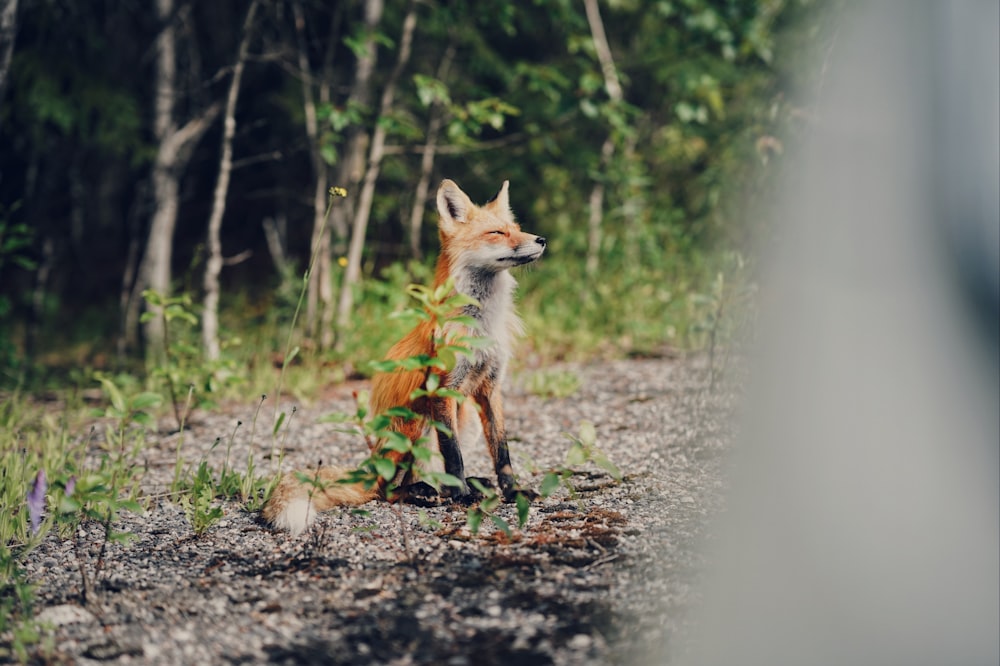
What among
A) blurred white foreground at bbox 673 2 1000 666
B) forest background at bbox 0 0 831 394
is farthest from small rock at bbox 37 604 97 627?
forest background at bbox 0 0 831 394

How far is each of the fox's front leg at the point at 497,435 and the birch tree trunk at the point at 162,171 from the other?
348 cm

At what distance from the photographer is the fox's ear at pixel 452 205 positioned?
3.30m

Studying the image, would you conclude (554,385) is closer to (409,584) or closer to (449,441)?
(449,441)

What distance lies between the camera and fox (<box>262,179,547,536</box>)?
3.11 meters

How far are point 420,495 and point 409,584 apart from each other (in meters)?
0.80

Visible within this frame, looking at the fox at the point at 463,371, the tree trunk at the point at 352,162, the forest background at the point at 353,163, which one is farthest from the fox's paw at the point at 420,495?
the tree trunk at the point at 352,162

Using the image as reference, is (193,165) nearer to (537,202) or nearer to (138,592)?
(537,202)

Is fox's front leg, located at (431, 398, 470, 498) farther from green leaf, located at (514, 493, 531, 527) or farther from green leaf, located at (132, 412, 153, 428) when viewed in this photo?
green leaf, located at (132, 412, 153, 428)

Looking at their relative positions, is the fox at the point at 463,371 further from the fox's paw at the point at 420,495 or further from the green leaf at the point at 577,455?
the green leaf at the point at 577,455

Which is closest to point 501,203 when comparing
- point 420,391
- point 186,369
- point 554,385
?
point 420,391

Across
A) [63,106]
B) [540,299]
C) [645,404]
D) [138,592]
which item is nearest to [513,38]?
[540,299]

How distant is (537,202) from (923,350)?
656 cm

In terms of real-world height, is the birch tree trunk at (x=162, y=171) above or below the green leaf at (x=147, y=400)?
above

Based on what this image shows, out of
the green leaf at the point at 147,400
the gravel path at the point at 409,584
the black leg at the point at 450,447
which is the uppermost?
the green leaf at the point at 147,400
